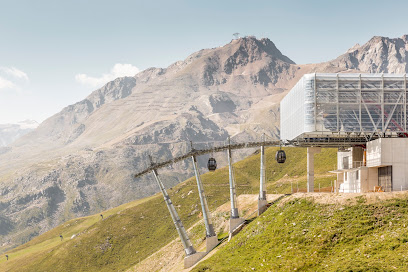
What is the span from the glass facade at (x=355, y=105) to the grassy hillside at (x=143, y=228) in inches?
2129

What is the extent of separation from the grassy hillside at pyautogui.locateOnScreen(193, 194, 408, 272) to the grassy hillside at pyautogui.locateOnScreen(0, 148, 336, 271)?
66.8 metres

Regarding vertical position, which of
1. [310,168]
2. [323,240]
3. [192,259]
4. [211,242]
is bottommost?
[192,259]

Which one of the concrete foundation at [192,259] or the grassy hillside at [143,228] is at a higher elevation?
the concrete foundation at [192,259]

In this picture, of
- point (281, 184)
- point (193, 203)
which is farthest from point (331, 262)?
point (193, 203)

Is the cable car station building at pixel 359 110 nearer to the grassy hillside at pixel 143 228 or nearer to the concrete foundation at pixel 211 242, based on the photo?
the concrete foundation at pixel 211 242

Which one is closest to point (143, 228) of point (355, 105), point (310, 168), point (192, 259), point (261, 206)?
point (192, 259)

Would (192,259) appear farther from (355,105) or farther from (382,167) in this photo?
(355,105)

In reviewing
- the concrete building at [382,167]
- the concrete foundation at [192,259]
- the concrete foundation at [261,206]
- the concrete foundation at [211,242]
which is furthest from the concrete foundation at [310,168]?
the concrete foundation at [192,259]

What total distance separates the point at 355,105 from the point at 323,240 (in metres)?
28.8

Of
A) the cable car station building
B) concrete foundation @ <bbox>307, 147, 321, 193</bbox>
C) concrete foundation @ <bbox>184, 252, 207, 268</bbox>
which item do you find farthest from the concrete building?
concrete foundation @ <bbox>184, 252, 207, 268</bbox>

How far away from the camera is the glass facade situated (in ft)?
232

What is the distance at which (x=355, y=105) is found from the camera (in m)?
71.2

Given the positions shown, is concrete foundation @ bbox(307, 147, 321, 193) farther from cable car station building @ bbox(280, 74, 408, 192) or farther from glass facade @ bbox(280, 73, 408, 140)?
glass facade @ bbox(280, 73, 408, 140)

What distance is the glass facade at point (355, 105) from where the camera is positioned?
70812 millimetres
